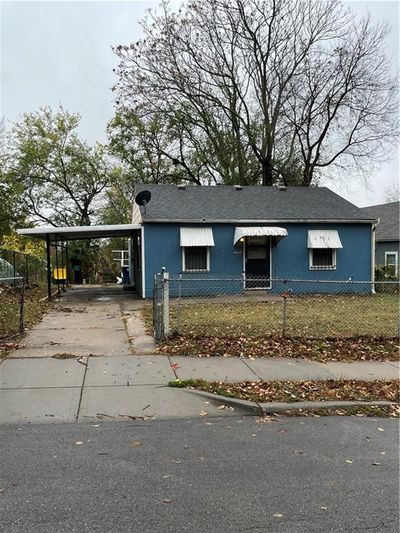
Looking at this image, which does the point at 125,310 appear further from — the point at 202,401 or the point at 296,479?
the point at 296,479

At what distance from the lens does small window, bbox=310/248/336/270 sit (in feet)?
61.1

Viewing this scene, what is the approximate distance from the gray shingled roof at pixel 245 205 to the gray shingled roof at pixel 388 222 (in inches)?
346

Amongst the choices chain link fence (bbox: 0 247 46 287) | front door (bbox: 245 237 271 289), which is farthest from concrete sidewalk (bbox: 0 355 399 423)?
front door (bbox: 245 237 271 289)

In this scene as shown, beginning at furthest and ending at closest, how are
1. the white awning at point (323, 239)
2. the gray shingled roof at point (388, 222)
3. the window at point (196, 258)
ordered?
the gray shingled roof at point (388, 222) < the white awning at point (323, 239) < the window at point (196, 258)

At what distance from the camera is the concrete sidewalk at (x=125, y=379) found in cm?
520

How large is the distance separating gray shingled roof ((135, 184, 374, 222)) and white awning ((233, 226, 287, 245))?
1.81 ft

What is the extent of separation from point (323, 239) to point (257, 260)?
2.77 m

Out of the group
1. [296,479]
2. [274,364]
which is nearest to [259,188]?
[274,364]

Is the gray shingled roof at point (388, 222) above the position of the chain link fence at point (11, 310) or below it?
above

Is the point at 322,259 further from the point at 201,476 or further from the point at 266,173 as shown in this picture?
the point at 201,476

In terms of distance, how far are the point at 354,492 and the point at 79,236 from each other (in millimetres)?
18587

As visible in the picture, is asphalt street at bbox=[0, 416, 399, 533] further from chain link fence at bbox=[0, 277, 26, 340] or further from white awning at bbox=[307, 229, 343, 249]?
white awning at bbox=[307, 229, 343, 249]

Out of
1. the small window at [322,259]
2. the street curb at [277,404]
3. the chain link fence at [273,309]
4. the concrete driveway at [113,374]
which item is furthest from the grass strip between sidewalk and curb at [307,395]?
the small window at [322,259]

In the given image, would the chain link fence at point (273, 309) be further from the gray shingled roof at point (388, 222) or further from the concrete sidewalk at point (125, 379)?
the gray shingled roof at point (388, 222)
